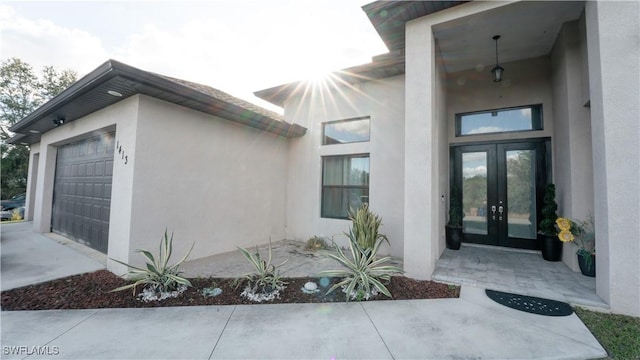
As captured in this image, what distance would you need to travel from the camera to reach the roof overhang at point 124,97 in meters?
3.96

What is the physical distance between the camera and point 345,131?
7.16 meters

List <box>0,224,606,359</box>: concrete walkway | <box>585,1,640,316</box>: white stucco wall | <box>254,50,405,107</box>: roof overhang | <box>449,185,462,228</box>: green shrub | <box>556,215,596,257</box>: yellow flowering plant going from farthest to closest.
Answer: <box>449,185,462,228</box>: green shrub < <box>254,50,405,107</box>: roof overhang < <box>556,215,596,257</box>: yellow flowering plant < <box>585,1,640,316</box>: white stucco wall < <box>0,224,606,359</box>: concrete walkway

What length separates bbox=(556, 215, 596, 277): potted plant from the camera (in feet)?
13.9

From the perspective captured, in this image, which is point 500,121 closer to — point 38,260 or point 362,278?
point 362,278

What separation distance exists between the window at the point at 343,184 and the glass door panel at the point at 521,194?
11.8 ft

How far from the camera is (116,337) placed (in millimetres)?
2676

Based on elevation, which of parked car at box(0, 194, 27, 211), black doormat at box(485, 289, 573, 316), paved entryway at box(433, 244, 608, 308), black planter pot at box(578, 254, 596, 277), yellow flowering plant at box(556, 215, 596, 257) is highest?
yellow flowering plant at box(556, 215, 596, 257)

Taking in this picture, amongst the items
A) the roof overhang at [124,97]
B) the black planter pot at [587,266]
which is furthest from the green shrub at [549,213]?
the roof overhang at [124,97]

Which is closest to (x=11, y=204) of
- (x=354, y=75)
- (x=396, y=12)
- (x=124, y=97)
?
(x=124, y=97)

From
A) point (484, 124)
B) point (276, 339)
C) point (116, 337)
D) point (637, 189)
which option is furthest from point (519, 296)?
point (116, 337)

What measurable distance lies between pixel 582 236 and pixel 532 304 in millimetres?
2232

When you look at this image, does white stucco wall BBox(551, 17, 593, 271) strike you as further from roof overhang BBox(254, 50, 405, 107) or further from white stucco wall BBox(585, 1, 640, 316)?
roof overhang BBox(254, 50, 405, 107)

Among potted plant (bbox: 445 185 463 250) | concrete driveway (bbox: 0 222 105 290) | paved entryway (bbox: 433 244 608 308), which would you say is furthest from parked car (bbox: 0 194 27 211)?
potted plant (bbox: 445 185 463 250)

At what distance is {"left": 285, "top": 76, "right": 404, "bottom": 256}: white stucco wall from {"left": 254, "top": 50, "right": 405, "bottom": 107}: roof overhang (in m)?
0.21
